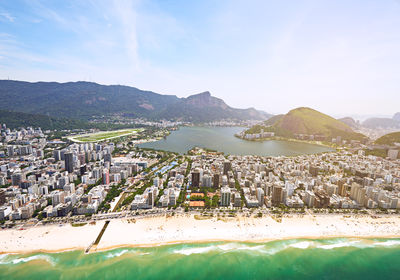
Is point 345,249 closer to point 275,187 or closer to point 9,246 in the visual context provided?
point 275,187

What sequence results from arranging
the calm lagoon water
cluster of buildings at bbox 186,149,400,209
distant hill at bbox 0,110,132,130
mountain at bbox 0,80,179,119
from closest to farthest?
1. cluster of buildings at bbox 186,149,400,209
2. the calm lagoon water
3. distant hill at bbox 0,110,132,130
4. mountain at bbox 0,80,179,119

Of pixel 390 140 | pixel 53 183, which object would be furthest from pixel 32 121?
pixel 390 140

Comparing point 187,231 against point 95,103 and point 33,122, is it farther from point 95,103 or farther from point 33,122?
point 95,103

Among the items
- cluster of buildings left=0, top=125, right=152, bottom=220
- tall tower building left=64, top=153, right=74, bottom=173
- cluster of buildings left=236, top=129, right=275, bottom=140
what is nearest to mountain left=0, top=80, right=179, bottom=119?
cluster of buildings left=0, top=125, right=152, bottom=220

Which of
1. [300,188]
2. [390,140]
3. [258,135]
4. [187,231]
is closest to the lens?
[187,231]

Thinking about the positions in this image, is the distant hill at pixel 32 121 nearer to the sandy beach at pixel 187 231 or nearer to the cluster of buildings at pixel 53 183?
the cluster of buildings at pixel 53 183

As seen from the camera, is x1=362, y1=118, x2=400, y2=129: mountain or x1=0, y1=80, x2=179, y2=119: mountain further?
x1=362, y1=118, x2=400, y2=129: mountain

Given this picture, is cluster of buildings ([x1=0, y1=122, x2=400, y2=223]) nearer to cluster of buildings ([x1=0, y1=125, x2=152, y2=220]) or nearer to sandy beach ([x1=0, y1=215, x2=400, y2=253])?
cluster of buildings ([x1=0, y1=125, x2=152, y2=220])
